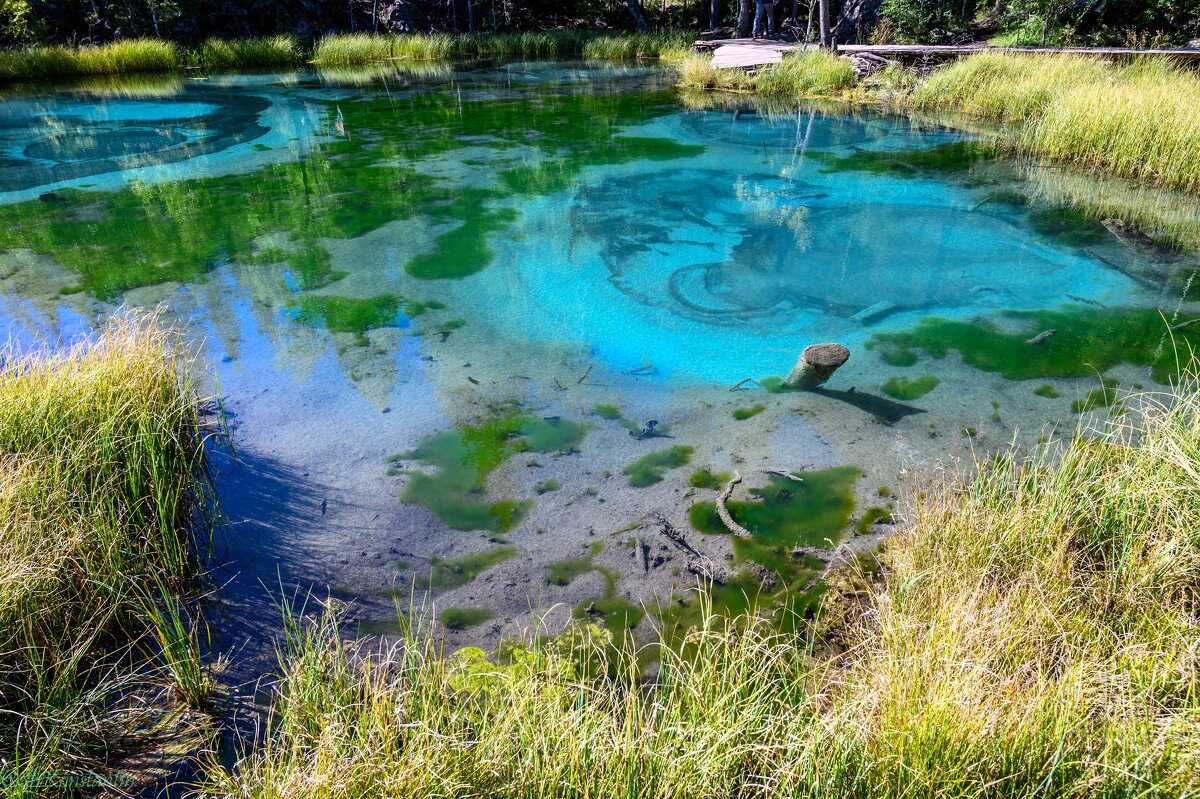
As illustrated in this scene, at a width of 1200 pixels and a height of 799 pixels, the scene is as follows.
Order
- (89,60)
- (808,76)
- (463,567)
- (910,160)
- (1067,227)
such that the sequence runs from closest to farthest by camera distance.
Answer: (463,567) < (1067,227) < (910,160) < (808,76) < (89,60)

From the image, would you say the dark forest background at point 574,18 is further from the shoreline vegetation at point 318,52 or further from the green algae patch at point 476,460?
the green algae patch at point 476,460

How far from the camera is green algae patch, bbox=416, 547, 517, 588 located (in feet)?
9.56

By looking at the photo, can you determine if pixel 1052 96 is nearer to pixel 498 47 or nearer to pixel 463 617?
pixel 463 617

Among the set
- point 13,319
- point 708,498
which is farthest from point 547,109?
point 708,498

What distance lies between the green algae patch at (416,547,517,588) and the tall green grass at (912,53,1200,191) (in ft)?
27.2

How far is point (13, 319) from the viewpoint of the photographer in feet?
16.6

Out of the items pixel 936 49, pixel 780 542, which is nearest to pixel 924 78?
pixel 936 49

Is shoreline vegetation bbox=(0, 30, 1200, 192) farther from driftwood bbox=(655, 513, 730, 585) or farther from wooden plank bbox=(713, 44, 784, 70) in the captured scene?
driftwood bbox=(655, 513, 730, 585)

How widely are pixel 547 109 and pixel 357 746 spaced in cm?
1305

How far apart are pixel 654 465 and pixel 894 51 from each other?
44.3ft

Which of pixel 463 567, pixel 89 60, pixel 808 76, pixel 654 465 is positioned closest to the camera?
pixel 463 567

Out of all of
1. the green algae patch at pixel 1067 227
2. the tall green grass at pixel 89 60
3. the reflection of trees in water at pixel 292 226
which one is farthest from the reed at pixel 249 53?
the green algae patch at pixel 1067 227

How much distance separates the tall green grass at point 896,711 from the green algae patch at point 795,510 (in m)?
0.72

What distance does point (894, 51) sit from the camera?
44.7 ft
